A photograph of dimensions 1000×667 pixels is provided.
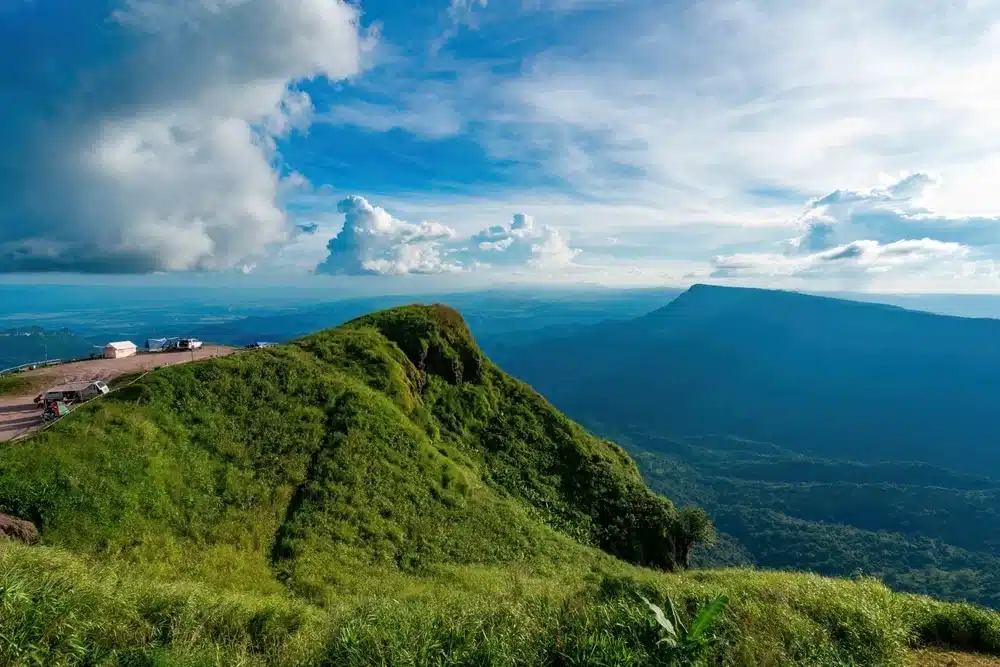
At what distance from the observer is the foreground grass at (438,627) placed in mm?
8508

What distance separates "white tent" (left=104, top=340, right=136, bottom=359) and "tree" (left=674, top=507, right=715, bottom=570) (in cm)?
5022

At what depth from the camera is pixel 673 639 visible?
8648 mm

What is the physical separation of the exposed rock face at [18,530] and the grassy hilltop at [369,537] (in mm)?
713

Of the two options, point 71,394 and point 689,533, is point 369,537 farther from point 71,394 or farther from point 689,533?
point 689,533

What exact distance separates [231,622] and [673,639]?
8609 millimetres

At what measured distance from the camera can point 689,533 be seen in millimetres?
45406

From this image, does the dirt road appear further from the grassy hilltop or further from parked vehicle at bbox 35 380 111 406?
the grassy hilltop

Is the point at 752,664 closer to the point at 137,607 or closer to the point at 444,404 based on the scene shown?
the point at 137,607

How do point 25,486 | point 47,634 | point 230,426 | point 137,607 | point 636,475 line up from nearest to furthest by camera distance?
point 47,634 → point 137,607 → point 25,486 → point 230,426 → point 636,475

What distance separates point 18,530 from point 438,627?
55.0 ft

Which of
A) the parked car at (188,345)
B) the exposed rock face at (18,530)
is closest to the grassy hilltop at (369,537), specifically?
the exposed rock face at (18,530)

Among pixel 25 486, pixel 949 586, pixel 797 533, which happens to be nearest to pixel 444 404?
pixel 25 486

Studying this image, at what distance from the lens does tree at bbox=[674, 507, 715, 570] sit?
140 feet

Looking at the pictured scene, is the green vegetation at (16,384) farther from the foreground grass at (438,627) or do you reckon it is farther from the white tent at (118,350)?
the foreground grass at (438,627)
